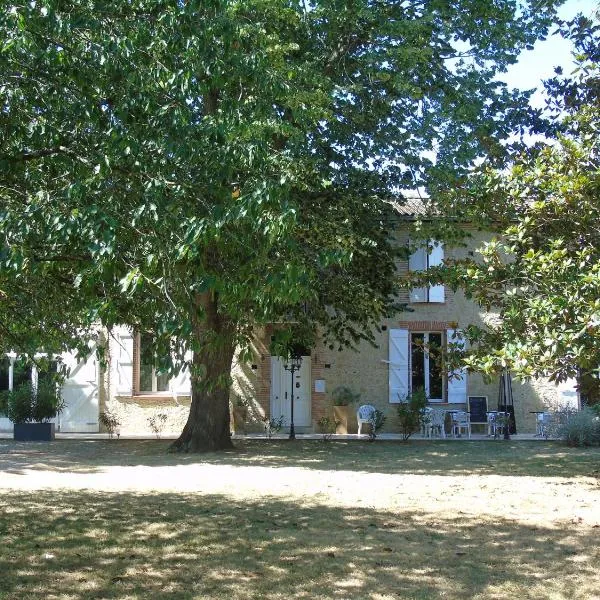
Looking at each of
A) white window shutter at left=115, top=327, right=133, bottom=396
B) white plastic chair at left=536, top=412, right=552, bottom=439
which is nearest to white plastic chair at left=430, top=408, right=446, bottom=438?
white plastic chair at left=536, top=412, right=552, bottom=439

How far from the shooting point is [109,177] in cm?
529

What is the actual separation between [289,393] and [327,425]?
1.57 meters

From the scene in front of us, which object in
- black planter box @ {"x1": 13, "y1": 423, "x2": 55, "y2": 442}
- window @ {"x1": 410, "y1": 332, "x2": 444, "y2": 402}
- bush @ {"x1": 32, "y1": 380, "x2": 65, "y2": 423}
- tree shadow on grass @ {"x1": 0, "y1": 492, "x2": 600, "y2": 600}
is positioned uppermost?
window @ {"x1": 410, "y1": 332, "x2": 444, "y2": 402}

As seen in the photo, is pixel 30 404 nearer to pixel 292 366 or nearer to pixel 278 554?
pixel 292 366

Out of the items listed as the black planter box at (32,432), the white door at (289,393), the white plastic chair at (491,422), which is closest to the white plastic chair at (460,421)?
the white plastic chair at (491,422)

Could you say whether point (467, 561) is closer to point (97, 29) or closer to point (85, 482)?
point (97, 29)

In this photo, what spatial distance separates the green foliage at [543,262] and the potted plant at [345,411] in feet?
31.9

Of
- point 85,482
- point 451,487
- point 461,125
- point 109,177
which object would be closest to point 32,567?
point 109,177

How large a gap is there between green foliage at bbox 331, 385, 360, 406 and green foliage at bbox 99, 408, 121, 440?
520 centimetres

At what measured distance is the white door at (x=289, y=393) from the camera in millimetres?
20359

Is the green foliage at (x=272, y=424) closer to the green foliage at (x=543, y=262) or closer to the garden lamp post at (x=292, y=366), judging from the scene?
the garden lamp post at (x=292, y=366)

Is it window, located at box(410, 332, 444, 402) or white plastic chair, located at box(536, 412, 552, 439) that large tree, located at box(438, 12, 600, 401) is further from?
window, located at box(410, 332, 444, 402)

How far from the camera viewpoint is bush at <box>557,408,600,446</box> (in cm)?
1603

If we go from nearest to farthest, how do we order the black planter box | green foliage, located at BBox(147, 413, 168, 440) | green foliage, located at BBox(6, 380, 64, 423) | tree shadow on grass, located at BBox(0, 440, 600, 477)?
tree shadow on grass, located at BBox(0, 440, 600, 477)
the black planter box
green foliage, located at BBox(6, 380, 64, 423)
green foliage, located at BBox(147, 413, 168, 440)
